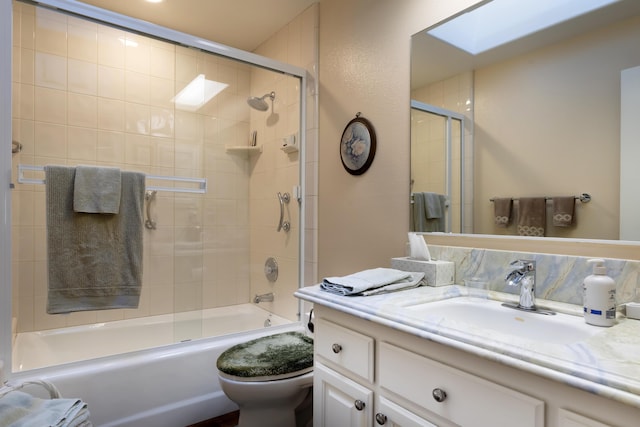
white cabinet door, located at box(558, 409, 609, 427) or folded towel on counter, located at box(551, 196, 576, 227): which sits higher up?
folded towel on counter, located at box(551, 196, 576, 227)

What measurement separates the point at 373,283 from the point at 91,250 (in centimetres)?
136

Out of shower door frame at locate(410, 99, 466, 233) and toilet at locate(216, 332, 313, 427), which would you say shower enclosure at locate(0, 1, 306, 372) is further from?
shower door frame at locate(410, 99, 466, 233)

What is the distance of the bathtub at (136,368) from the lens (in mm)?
1623

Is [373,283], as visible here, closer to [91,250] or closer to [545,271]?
[545,271]

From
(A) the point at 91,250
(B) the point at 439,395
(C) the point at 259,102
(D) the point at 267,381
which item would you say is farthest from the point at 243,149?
(B) the point at 439,395

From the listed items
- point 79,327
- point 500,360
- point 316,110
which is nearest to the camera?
point 500,360

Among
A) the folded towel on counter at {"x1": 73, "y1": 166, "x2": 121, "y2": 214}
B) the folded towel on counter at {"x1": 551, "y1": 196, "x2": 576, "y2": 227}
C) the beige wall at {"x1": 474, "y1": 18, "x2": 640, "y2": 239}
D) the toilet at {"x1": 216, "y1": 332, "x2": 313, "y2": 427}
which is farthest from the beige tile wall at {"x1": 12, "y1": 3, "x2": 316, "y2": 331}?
the folded towel on counter at {"x1": 551, "y1": 196, "x2": 576, "y2": 227}

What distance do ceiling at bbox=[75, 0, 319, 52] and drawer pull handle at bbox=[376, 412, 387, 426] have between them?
7.76 feet

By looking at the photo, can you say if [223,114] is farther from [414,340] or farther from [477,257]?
[414,340]

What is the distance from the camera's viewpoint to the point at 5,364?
151cm

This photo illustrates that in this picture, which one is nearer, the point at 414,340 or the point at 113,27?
the point at 414,340

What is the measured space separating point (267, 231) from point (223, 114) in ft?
3.06

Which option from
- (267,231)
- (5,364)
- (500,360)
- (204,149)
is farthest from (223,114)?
(500,360)

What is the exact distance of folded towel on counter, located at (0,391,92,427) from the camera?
104 centimetres
